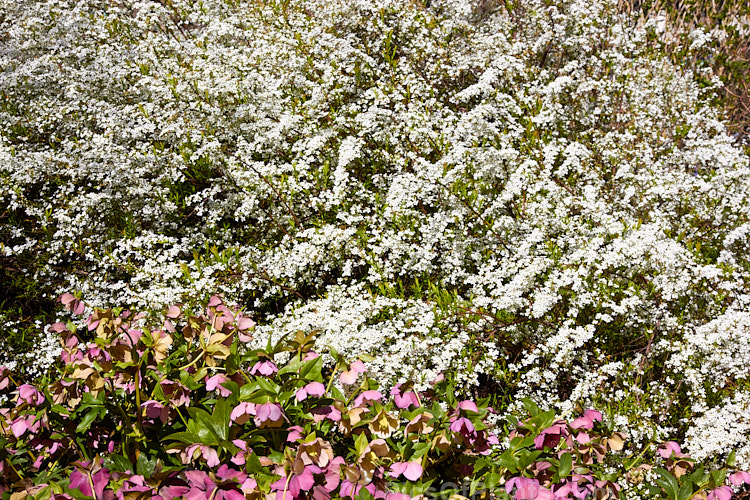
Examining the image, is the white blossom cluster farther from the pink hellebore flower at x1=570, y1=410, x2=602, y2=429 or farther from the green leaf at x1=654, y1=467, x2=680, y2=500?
the green leaf at x1=654, y1=467, x2=680, y2=500

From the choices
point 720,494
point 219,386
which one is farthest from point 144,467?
point 720,494

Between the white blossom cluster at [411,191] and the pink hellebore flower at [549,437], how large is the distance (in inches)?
32.9

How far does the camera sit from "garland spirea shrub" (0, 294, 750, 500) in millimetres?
1571

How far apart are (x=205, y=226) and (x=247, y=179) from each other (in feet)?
1.62

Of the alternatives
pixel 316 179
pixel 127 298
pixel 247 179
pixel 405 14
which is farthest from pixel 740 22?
pixel 127 298

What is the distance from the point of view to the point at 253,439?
5.66ft

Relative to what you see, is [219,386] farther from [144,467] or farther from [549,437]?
[549,437]

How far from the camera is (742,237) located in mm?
3168

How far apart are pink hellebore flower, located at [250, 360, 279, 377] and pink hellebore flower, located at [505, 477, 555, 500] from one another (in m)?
0.87

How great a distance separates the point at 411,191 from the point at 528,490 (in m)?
2.19

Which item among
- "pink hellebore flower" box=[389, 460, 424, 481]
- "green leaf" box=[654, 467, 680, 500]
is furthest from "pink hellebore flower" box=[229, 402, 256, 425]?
"green leaf" box=[654, 467, 680, 500]

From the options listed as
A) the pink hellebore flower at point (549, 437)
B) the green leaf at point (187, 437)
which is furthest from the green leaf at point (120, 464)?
the pink hellebore flower at point (549, 437)

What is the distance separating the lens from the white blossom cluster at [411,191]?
2.88m

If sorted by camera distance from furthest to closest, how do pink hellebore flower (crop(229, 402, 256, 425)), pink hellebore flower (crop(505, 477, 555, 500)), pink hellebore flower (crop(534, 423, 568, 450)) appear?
pink hellebore flower (crop(534, 423, 568, 450)) < pink hellebore flower (crop(229, 402, 256, 425)) < pink hellebore flower (crop(505, 477, 555, 500))
